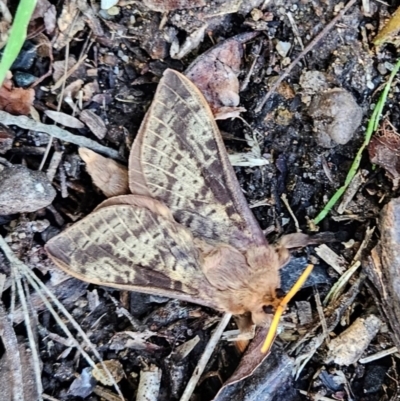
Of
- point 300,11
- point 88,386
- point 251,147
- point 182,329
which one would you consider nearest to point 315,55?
point 300,11

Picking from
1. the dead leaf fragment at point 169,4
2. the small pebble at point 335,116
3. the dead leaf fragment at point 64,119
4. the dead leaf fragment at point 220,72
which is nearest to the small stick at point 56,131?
the dead leaf fragment at point 64,119

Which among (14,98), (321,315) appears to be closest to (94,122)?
(14,98)

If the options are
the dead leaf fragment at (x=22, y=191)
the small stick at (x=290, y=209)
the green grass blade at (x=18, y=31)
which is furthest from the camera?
the small stick at (x=290, y=209)

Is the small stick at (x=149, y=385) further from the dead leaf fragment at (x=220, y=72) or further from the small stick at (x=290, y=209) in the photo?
the dead leaf fragment at (x=220, y=72)

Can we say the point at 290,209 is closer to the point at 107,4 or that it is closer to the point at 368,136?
the point at 368,136

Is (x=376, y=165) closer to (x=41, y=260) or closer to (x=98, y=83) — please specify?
(x=98, y=83)

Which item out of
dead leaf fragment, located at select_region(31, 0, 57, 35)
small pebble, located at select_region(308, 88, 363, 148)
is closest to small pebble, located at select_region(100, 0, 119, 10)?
dead leaf fragment, located at select_region(31, 0, 57, 35)
